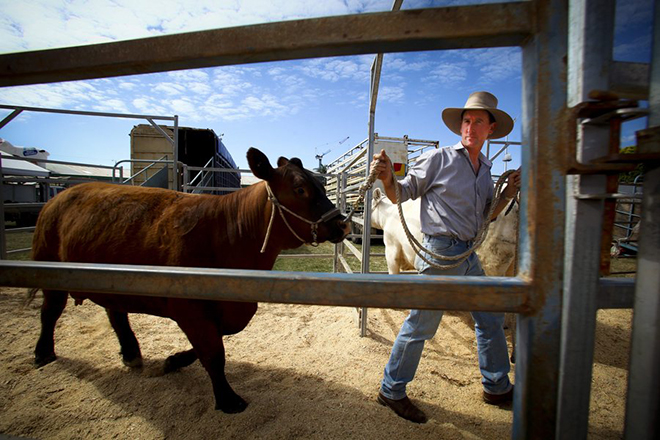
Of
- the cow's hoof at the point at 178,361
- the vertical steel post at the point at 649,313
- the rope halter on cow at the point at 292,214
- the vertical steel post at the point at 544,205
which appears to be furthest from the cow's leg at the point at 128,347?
the vertical steel post at the point at 649,313

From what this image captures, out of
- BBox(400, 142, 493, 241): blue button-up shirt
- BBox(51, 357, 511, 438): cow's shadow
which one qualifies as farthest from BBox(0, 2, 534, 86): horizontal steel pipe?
BBox(51, 357, 511, 438): cow's shadow

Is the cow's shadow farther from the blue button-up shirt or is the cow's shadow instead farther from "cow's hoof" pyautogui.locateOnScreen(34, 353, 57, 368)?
the blue button-up shirt

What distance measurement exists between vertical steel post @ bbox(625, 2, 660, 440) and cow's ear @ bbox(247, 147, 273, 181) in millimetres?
2009

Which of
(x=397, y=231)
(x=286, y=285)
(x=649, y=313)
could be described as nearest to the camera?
(x=649, y=313)

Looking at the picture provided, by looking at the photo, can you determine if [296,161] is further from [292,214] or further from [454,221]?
[454,221]

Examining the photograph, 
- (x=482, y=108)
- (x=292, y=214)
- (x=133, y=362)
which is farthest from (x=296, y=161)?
(x=133, y=362)

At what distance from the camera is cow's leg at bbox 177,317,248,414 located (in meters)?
2.06

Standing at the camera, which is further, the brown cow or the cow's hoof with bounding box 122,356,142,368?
the cow's hoof with bounding box 122,356,142,368

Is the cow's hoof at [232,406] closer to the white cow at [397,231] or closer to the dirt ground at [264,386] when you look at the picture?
the dirt ground at [264,386]

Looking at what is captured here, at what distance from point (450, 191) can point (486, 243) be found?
6.18 ft

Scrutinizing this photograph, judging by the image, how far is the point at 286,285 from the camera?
69 cm

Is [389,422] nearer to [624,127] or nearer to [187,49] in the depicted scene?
[624,127]

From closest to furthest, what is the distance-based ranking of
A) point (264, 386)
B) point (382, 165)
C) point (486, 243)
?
point (382, 165), point (264, 386), point (486, 243)

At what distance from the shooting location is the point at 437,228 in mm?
2148
